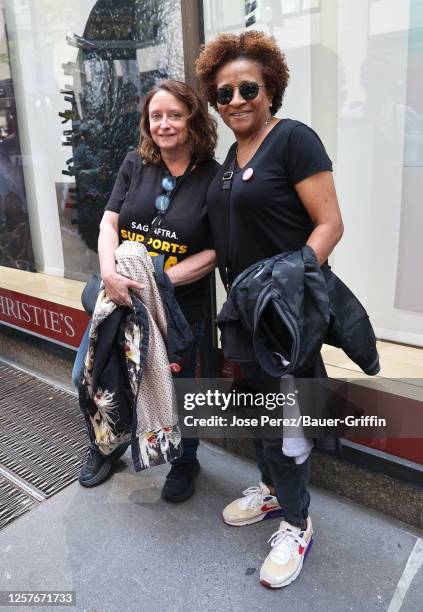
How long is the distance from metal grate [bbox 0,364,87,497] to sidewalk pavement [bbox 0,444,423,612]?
221 mm

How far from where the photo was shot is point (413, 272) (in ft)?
9.71

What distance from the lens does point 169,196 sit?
2.21 metres

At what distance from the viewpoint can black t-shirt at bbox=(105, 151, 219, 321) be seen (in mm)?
2174

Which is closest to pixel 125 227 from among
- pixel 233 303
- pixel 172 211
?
pixel 172 211

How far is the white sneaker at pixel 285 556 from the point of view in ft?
6.73

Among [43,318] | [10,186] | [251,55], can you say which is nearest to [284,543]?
[251,55]

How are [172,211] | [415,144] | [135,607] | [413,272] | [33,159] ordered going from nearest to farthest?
[135,607] < [172,211] < [415,144] < [413,272] < [33,159]

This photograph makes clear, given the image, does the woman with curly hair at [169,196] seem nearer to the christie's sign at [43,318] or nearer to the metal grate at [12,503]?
the metal grate at [12,503]

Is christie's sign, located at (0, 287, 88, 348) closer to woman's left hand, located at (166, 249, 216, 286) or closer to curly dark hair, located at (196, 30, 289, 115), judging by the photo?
woman's left hand, located at (166, 249, 216, 286)

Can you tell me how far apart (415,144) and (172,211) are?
1455mm

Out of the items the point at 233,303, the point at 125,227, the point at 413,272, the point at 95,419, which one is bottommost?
the point at 95,419

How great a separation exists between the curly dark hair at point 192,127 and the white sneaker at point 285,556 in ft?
5.32

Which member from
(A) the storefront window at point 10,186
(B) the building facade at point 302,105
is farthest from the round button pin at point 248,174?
(A) the storefront window at point 10,186

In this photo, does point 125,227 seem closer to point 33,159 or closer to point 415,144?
point 415,144
